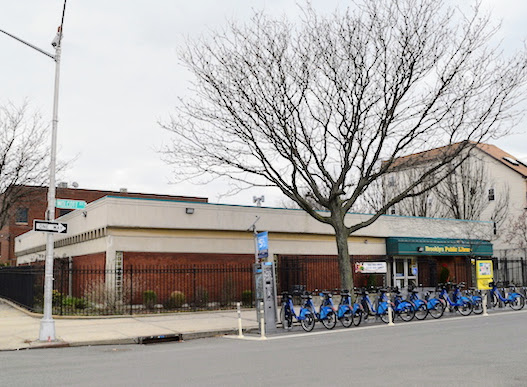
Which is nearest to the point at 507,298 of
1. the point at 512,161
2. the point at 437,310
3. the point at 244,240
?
the point at 437,310

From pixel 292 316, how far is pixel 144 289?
8511 mm

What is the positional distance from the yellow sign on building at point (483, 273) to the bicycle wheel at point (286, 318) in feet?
45.2

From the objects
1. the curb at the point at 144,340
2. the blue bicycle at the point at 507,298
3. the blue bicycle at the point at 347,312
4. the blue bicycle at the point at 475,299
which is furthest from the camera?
the blue bicycle at the point at 507,298

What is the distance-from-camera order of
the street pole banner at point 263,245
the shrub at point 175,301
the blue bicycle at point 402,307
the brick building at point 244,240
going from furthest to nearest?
the brick building at point 244,240
the shrub at point 175,301
the blue bicycle at point 402,307
the street pole banner at point 263,245

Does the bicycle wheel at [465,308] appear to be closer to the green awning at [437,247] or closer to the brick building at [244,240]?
the brick building at [244,240]

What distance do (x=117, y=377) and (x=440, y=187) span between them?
40884 mm

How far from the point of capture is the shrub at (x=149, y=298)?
2194 cm

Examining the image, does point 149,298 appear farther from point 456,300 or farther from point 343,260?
point 456,300

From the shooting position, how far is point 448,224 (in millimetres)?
35656

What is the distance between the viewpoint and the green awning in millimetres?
31781

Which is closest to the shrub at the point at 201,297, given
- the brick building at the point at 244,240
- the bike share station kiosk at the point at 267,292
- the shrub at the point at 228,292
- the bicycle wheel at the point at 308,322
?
the shrub at the point at 228,292

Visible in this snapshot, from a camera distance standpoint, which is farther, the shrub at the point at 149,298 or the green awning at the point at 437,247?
the green awning at the point at 437,247

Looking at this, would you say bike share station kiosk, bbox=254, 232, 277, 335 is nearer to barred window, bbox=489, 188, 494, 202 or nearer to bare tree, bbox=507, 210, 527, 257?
bare tree, bbox=507, 210, 527, 257

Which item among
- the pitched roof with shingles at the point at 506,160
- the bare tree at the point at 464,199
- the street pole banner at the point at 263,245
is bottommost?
the street pole banner at the point at 263,245
